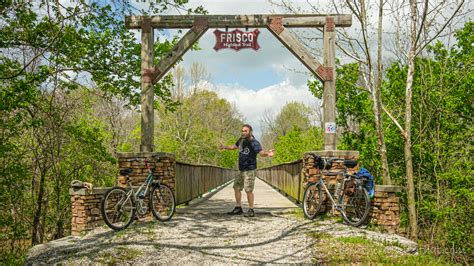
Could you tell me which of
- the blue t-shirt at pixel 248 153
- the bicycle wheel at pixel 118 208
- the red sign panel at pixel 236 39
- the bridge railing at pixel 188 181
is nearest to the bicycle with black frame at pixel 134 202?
the bicycle wheel at pixel 118 208

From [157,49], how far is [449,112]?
29.3 feet

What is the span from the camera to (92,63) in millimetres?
9797

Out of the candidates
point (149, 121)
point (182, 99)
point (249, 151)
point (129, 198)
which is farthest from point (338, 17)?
point (182, 99)

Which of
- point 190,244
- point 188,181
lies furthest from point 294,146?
point 190,244

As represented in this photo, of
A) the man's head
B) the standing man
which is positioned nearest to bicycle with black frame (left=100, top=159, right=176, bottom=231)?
the standing man

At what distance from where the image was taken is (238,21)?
336 inches

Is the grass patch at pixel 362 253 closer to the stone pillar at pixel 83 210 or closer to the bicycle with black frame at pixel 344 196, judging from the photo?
the bicycle with black frame at pixel 344 196

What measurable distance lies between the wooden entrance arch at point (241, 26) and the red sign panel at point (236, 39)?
152 mm

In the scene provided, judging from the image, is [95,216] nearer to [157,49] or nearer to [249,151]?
[249,151]

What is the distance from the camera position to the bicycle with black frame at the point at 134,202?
20.9 feet

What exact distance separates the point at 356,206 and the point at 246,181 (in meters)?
2.08

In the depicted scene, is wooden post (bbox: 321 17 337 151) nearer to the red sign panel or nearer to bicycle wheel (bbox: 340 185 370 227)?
the red sign panel

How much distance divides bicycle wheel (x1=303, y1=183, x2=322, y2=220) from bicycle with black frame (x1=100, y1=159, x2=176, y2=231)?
252cm

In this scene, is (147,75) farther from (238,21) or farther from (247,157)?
(247,157)
